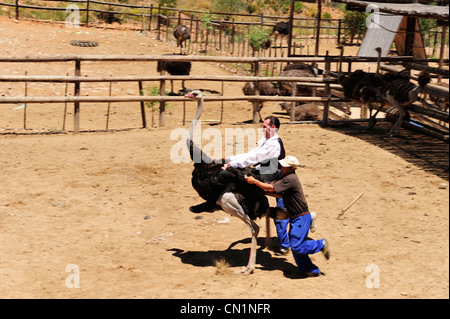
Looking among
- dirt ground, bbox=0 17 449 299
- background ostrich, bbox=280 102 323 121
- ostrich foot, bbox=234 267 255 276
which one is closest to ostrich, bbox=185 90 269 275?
ostrich foot, bbox=234 267 255 276

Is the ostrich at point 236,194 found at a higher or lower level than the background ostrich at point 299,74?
lower

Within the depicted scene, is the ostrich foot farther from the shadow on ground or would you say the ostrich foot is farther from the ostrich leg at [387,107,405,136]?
the ostrich leg at [387,107,405,136]

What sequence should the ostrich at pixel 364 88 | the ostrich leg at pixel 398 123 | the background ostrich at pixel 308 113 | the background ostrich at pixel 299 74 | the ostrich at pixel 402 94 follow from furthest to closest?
the background ostrich at pixel 299 74 → the background ostrich at pixel 308 113 → the ostrich at pixel 364 88 → the ostrich leg at pixel 398 123 → the ostrich at pixel 402 94

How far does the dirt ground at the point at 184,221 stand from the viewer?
5941 millimetres

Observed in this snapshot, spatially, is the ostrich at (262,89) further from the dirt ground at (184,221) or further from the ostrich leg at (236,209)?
the ostrich leg at (236,209)

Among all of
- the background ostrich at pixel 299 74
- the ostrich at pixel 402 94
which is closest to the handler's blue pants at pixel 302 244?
the ostrich at pixel 402 94

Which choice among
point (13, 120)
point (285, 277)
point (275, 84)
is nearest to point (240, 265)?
point (285, 277)

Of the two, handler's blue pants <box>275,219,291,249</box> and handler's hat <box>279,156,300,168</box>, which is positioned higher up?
handler's hat <box>279,156,300,168</box>

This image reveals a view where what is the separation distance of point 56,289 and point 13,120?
27.3 feet

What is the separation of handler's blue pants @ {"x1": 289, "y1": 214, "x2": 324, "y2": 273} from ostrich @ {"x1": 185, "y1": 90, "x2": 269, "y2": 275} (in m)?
0.40

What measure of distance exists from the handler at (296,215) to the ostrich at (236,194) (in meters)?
0.15

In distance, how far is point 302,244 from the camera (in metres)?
6.18

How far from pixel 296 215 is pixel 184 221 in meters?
2.05

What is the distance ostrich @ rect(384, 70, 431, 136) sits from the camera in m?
10.8
